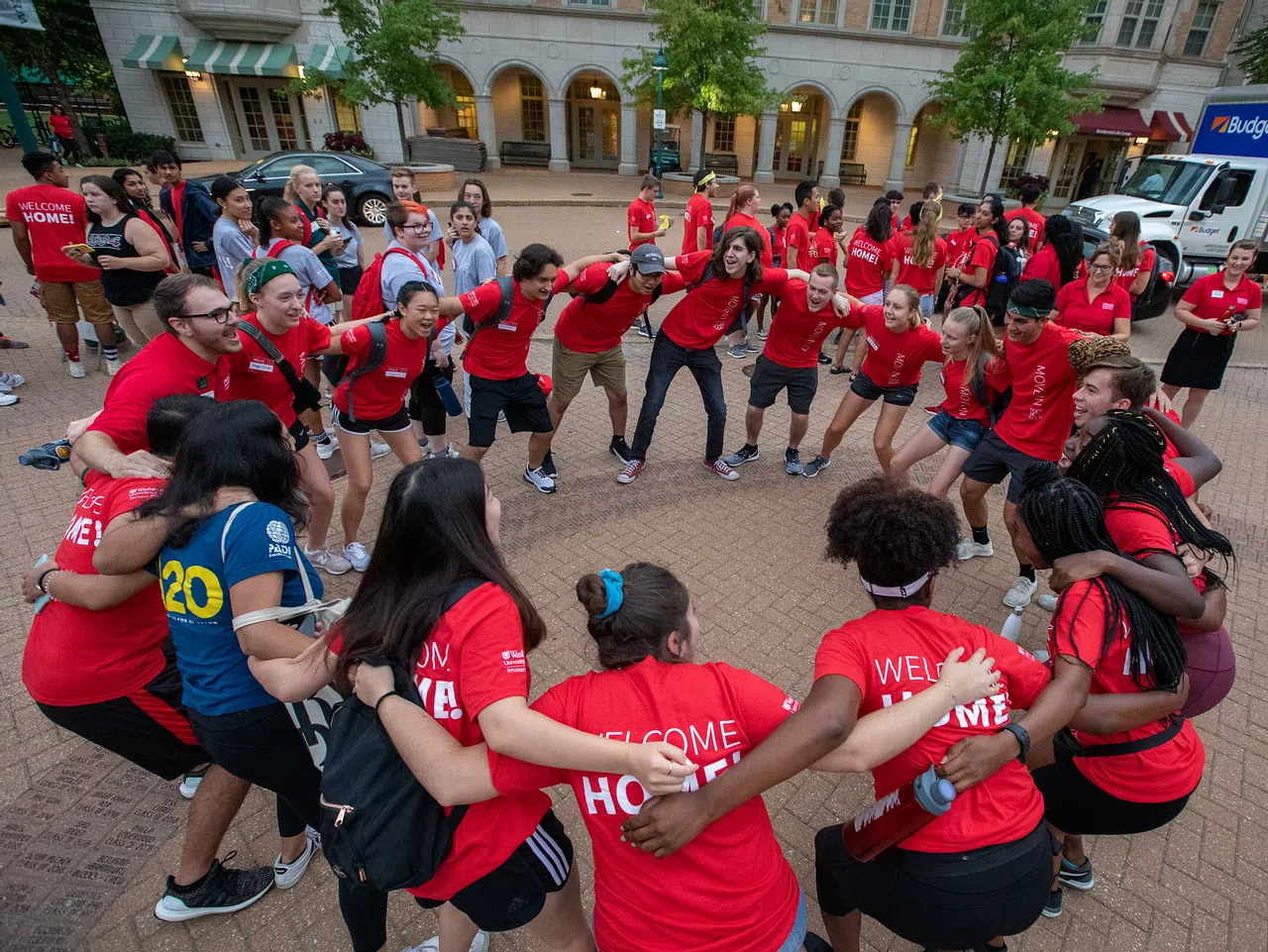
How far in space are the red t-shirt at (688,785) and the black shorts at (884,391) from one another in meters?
4.11

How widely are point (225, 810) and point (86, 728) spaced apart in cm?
55

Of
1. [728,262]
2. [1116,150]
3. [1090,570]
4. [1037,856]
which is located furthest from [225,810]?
[1116,150]

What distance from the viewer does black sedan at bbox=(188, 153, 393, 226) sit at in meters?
15.2

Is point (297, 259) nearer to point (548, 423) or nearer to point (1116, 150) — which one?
point (548, 423)

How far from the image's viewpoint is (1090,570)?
198cm

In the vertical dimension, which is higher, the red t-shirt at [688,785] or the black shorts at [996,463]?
the red t-shirt at [688,785]

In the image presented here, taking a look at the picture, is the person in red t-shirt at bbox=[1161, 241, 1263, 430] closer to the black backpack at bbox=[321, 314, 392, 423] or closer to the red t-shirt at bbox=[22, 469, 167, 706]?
the black backpack at bbox=[321, 314, 392, 423]

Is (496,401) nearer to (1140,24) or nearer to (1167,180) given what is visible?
(1167,180)

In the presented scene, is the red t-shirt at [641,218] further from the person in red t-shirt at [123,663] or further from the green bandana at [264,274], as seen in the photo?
the person in red t-shirt at [123,663]

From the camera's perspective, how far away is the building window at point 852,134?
27391mm

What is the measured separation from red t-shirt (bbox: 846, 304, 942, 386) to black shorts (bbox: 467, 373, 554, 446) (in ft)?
8.31

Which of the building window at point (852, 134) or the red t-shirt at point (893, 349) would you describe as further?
the building window at point (852, 134)

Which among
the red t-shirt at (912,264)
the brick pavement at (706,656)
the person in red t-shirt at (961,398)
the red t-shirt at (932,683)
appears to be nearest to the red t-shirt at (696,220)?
the red t-shirt at (912,264)

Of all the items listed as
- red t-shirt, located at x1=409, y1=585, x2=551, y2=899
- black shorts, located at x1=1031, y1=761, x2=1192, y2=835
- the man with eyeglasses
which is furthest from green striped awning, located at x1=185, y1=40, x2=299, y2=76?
black shorts, located at x1=1031, y1=761, x2=1192, y2=835
